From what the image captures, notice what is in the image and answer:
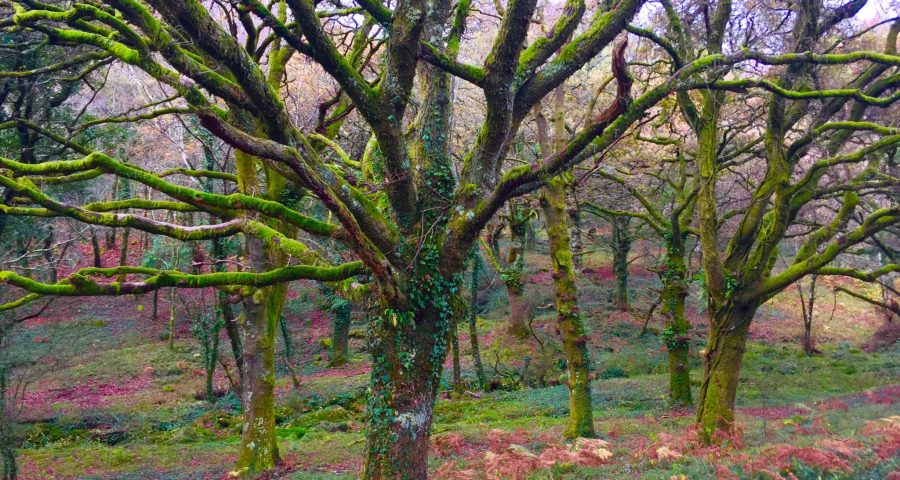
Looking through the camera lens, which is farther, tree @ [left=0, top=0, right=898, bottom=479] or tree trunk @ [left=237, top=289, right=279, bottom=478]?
tree trunk @ [left=237, top=289, right=279, bottom=478]

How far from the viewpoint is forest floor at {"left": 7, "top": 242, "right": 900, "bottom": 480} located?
23.8 feet

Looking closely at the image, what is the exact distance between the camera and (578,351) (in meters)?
10.4

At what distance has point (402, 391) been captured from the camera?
17.7ft

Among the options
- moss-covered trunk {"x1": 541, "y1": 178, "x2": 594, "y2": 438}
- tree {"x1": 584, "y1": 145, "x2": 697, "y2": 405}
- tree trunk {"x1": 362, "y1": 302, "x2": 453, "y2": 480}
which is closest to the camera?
tree trunk {"x1": 362, "y1": 302, "x2": 453, "y2": 480}

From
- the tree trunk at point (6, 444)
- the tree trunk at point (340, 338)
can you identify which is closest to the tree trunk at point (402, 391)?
the tree trunk at point (6, 444)

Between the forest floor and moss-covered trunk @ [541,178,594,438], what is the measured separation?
65 centimetres

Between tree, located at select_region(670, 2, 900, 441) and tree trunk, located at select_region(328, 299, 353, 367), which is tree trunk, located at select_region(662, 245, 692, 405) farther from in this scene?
tree trunk, located at select_region(328, 299, 353, 367)

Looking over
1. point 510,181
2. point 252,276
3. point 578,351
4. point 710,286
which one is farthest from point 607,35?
point 578,351

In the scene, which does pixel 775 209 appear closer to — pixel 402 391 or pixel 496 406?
pixel 402 391

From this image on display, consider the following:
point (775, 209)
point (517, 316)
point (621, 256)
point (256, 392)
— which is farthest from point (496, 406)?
point (621, 256)

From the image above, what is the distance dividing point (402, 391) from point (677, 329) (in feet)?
35.2

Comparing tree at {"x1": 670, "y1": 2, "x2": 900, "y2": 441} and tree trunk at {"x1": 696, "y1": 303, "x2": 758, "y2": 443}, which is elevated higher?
tree at {"x1": 670, "y1": 2, "x2": 900, "y2": 441}

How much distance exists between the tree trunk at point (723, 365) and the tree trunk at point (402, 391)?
576cm

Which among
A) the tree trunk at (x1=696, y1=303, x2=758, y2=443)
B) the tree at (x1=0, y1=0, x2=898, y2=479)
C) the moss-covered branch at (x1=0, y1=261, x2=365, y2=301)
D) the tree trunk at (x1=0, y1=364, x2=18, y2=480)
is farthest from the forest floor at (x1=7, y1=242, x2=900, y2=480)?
the moss-covered branch at (x1=0, y1=261, x2=365, y2=301)
